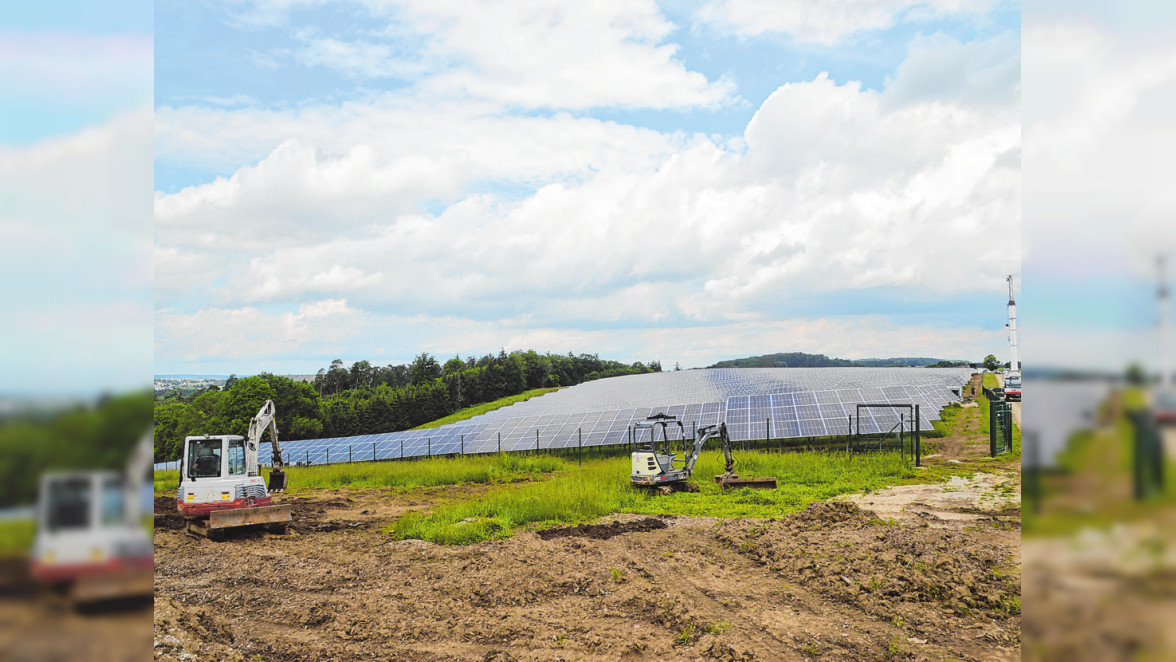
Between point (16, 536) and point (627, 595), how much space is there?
834cm

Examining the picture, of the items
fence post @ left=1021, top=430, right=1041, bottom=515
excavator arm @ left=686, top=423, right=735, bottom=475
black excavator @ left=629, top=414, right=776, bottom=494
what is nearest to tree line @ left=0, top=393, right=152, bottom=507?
fence post @ left=1021, top=430, right=1041, bottom=515

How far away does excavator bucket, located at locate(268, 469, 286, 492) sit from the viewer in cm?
2031

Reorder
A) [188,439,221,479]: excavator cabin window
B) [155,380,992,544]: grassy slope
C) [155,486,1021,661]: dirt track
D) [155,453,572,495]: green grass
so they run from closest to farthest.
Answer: [155,486,1021,661]: dirt track → [155,380,992,544]: grassy slope → [188,439,221,479]: excavator cabin window → [155,453,572,495]: green grass

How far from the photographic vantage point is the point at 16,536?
4.39 feet

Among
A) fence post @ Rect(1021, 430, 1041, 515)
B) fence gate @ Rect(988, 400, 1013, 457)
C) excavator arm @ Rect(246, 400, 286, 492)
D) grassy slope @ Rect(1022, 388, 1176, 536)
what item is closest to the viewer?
grassy slope @ Rect(1022, 388, 1176, 536)

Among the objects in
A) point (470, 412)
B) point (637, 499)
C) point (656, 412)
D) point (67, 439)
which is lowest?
point (470, 412)

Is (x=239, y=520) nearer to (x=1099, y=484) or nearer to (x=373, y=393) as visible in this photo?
(x=1099, y=484)

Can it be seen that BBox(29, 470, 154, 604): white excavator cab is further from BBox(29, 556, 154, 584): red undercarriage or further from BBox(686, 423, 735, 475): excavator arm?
BBox(686, 423, 735, 475): excavator arm

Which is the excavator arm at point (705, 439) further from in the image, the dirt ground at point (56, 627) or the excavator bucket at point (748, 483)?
the dirt ground at point (56, 627)

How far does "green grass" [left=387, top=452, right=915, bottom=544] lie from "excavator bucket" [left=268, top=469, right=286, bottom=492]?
6.15 metres

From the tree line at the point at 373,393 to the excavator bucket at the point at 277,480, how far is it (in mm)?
19114

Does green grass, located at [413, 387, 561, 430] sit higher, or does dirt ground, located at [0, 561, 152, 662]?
dirt ground, located at [0, 561, 152, 662]

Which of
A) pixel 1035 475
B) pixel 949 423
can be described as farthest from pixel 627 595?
pixel 949 423

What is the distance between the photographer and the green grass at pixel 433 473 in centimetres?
2411
